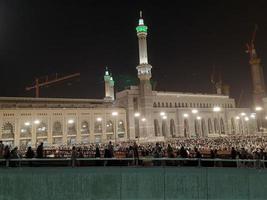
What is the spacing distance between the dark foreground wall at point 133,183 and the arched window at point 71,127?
47516mm

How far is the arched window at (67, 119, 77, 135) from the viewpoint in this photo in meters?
58.7

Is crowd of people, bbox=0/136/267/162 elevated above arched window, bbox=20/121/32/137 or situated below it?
below

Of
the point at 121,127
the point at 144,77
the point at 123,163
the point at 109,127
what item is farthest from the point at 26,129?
the point at 123,163

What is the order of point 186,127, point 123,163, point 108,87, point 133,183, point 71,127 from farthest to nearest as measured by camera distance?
point 108,87 < point 186,127 < point 71,127 < point 123,163 < point 133,183

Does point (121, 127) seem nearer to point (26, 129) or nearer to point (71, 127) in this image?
point (71, 127)

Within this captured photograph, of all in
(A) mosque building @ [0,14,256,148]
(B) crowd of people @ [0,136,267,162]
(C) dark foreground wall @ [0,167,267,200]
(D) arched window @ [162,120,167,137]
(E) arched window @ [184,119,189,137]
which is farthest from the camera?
(E) arched window @ [184,119,189,137]

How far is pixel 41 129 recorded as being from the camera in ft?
183

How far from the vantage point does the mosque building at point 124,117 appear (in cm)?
5391

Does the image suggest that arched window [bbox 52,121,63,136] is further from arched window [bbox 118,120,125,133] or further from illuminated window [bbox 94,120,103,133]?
arched window [bbox 118,120,125,133]

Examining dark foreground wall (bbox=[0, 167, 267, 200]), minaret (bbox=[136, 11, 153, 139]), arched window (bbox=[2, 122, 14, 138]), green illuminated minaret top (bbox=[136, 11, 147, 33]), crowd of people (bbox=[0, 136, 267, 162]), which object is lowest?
dark foreground wall (bbox=[0, 167, 267, 200])

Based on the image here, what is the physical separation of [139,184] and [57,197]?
3126 millimetres

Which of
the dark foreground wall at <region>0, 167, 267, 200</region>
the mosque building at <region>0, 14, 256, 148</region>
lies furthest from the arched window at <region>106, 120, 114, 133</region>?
the dark foreground wall at <region>0, 167, 267, 200</region>

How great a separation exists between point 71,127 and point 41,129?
6.02 m

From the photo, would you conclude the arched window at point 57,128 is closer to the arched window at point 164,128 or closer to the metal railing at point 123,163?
the arched window at point 164,128
